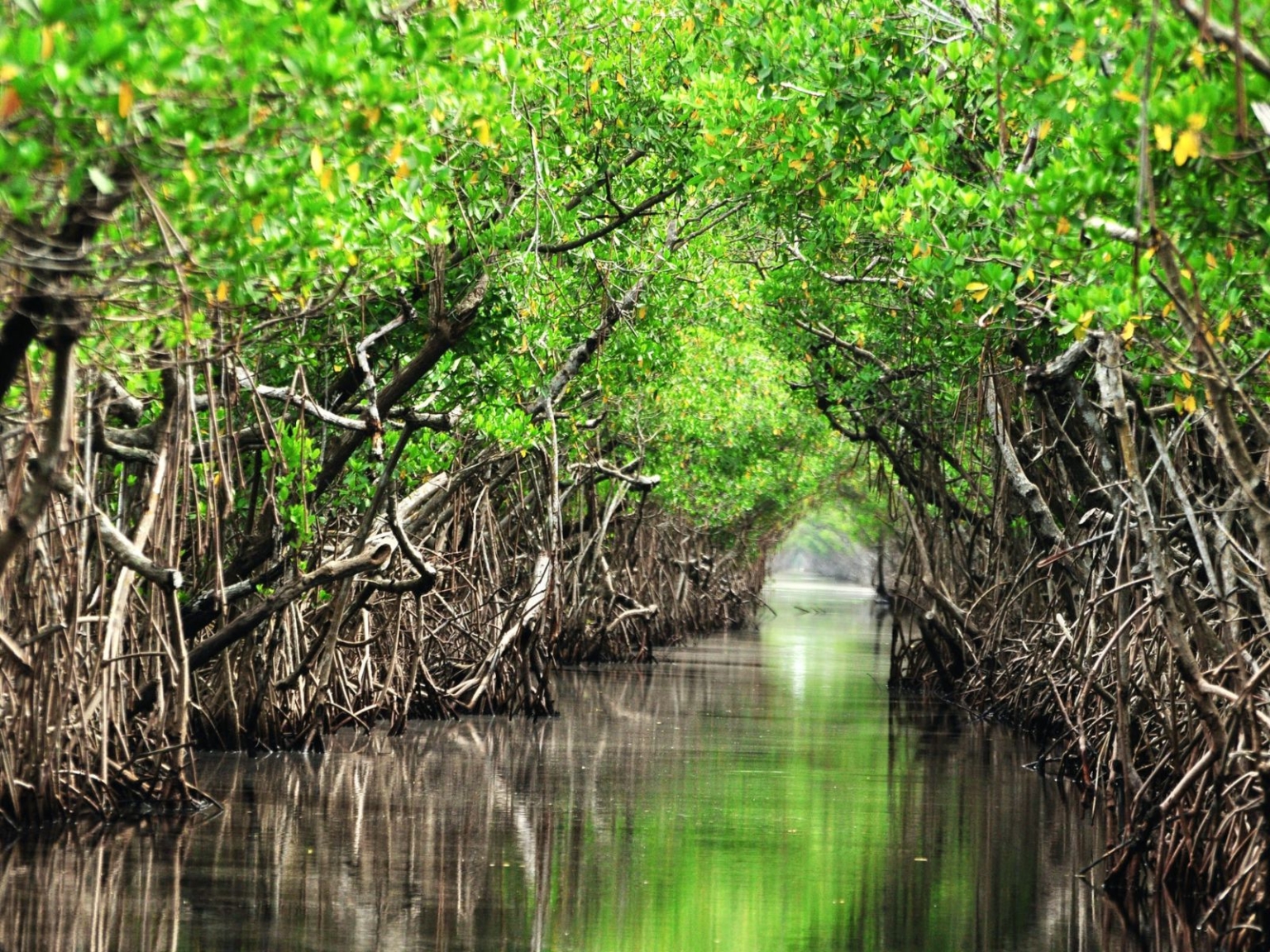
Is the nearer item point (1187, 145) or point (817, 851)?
point (1187, 145)

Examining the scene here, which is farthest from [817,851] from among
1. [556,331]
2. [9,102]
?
[9,102]

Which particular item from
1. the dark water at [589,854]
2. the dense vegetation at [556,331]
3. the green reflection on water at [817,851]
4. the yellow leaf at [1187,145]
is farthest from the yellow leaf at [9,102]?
the green reflection on water at [817,851]

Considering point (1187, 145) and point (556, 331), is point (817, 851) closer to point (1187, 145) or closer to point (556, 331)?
point (556, 331)

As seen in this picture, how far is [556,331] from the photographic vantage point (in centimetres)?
1146

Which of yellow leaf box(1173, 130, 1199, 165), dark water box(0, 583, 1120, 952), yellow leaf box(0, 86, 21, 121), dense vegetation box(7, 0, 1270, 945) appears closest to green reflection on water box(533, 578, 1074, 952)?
dark water box(0, 583, 1120, 952)

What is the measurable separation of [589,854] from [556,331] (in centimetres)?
436

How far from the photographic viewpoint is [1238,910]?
614 centimetres

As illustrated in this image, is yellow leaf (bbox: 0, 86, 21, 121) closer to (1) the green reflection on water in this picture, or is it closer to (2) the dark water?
(2) the dark water

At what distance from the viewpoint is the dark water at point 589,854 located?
6410 millimetres

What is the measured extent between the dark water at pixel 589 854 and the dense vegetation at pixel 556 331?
53cm

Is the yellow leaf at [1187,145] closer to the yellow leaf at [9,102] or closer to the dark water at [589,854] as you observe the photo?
the yellow leaf at [9,102]

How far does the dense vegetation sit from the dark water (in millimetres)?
533

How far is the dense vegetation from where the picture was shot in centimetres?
481

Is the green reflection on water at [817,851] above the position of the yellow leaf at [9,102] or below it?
below
